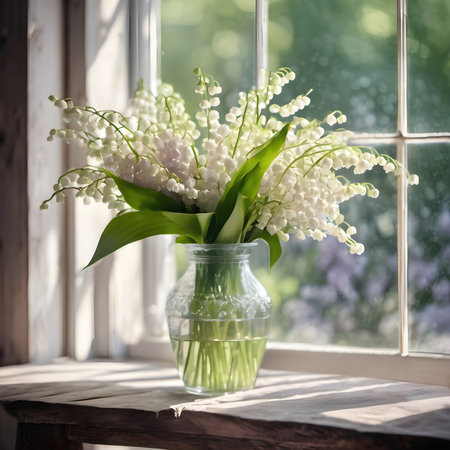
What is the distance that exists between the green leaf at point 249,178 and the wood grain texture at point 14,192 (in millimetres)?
521

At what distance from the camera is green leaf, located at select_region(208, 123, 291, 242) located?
1.17 m

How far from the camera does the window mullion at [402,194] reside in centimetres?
142

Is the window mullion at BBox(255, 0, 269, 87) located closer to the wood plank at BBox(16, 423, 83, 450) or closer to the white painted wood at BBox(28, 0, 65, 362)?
the white painted wood at BBox(28, 0, 65, 362)

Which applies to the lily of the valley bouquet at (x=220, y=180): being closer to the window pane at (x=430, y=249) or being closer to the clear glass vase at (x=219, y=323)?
the clear glass vase at (x=219, y=323)

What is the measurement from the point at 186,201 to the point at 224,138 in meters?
0.14

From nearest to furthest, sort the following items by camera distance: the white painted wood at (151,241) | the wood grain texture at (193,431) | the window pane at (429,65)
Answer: the wood grain texture at (193,431)
the window pane at (429,65)
the white painted wood at (151,241)

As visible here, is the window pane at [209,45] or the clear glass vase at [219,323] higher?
the window pane at [209,45]

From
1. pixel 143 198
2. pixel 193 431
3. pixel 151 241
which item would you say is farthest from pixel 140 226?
pixel 151 241

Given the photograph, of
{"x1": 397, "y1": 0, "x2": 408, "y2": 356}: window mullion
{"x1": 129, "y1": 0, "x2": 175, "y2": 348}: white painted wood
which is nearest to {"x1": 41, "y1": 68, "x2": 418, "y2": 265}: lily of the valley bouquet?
{"x1": 397, "y1": 0, "x2": 408, "y2": 356}: window mullion

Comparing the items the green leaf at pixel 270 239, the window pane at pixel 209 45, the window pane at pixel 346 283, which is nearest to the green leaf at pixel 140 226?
the green leaf at pixel 270 239

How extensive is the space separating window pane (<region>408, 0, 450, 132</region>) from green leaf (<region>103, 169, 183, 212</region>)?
581 millimetres

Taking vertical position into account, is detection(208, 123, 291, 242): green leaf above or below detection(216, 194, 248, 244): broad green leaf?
above

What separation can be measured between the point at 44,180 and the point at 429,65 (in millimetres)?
898

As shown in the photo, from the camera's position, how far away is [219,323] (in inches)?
47.0
